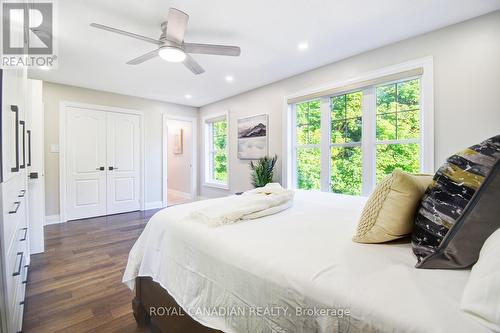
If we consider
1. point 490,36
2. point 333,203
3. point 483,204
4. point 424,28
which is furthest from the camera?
point 424,28

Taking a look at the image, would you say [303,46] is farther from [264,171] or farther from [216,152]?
[216,152]

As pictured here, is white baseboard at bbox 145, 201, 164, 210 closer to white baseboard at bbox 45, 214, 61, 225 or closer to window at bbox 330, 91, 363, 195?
white baseboard at bbox 45, 214, 61, 225

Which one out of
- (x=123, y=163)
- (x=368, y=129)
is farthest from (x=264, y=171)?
(x=123, y=163)

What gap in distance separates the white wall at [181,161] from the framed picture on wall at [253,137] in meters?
1.76

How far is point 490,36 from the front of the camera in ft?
6.82

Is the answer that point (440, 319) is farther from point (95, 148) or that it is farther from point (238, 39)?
point (95, 148)

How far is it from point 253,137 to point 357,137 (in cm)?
186

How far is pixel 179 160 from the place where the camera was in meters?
6.49

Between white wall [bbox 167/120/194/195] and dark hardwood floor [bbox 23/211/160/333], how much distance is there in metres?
2.65

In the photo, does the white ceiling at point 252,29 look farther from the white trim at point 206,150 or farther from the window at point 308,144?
the white trim at point 206,150

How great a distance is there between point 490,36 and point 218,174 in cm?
464

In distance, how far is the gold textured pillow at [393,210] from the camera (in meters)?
0.98

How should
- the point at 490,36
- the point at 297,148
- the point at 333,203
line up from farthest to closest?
the point at 297,148
the point at 490,36
the point at 333,203

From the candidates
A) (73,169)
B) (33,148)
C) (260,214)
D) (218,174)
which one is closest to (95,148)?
(73,169)
